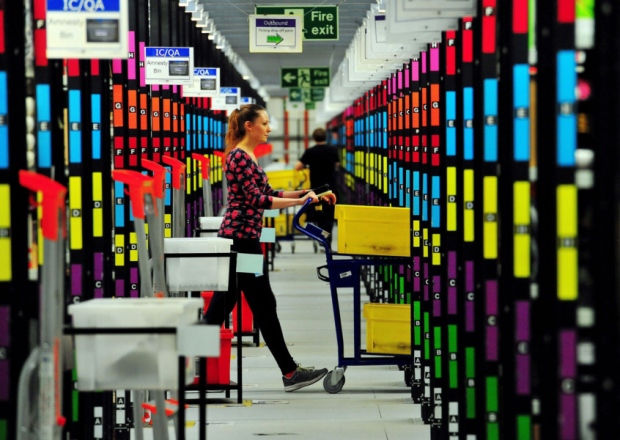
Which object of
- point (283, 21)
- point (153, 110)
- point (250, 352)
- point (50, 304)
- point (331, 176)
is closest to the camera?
point (50, 304)

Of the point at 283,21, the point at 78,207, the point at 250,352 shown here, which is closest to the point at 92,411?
the point at 78,207

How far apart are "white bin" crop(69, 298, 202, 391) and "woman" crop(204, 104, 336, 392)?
324 cm

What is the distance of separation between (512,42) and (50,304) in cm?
196

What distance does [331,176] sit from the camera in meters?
17.9

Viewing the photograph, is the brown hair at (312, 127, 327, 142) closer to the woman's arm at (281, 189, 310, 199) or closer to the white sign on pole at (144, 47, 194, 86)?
the white sign on pole at (144, 47, 194, 86)

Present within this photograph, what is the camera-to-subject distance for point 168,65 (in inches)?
404

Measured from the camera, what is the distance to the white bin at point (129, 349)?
172 inches

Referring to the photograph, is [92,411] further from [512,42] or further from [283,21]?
[283,21]

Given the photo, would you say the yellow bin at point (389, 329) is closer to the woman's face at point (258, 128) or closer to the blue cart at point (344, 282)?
the blue cart at point (344, 282)

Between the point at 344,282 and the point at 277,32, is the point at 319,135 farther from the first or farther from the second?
the point at 344,282

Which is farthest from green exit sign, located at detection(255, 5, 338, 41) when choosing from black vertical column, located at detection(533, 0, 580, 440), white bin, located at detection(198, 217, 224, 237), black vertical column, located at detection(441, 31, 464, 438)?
black vertical column, located at detection(533, 0, 580, 440)

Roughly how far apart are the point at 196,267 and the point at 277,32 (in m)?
9.58

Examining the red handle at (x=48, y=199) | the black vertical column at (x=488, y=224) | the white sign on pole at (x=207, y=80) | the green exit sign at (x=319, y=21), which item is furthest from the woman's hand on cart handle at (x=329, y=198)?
the green exit sign at (x=319, y=21)

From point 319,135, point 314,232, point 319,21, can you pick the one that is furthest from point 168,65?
point 319,135
